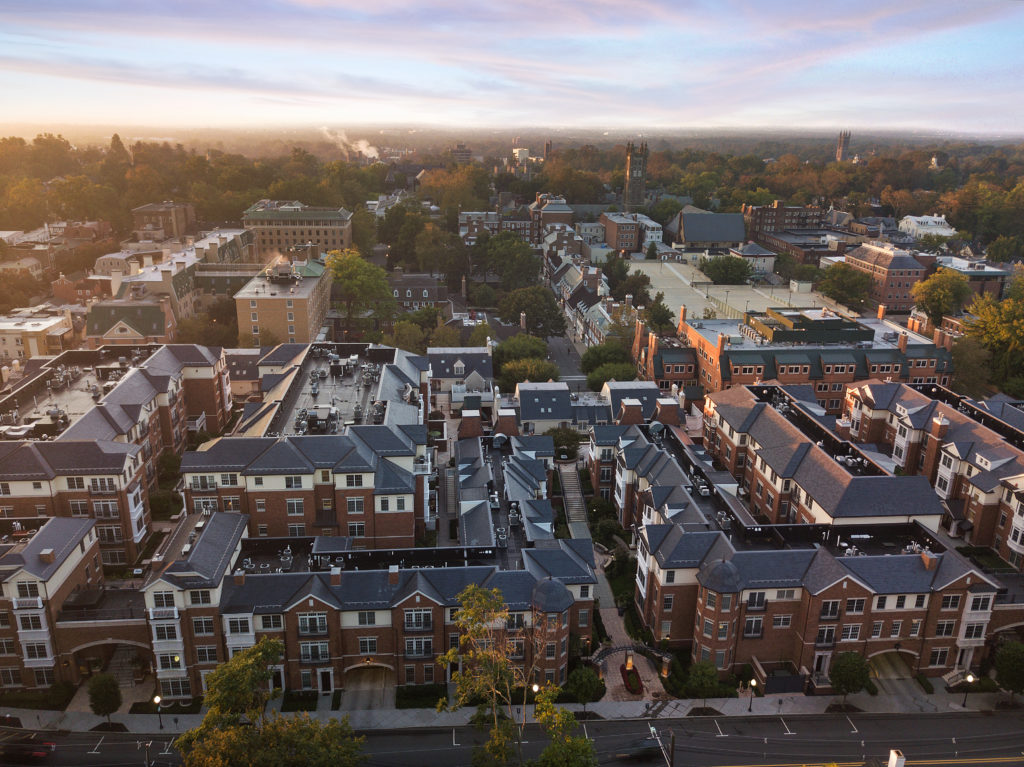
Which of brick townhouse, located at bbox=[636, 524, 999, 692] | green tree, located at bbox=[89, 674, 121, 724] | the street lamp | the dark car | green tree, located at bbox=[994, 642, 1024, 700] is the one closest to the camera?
the dark car

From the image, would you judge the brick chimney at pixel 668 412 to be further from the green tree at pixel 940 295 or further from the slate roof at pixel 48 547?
the green tree at pixel 940 295

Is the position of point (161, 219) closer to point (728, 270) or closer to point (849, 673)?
point (728, 270)

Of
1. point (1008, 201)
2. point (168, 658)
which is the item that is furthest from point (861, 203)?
point (168, 658)

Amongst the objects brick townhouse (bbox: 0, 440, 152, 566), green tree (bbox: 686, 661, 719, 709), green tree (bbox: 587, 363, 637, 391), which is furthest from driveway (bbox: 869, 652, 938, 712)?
brick townhouse (bbox: 0, 440, 152, 566)

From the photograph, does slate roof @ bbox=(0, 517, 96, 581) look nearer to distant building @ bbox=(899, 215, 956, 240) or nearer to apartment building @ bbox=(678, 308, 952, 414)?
apartment building @ bbox=(678, 308, 952, 414)

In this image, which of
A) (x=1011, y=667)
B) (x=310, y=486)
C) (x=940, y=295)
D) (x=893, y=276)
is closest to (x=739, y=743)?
(x=1011, y=667)

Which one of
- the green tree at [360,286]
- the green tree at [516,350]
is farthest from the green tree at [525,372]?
the green tree at [360,286]
